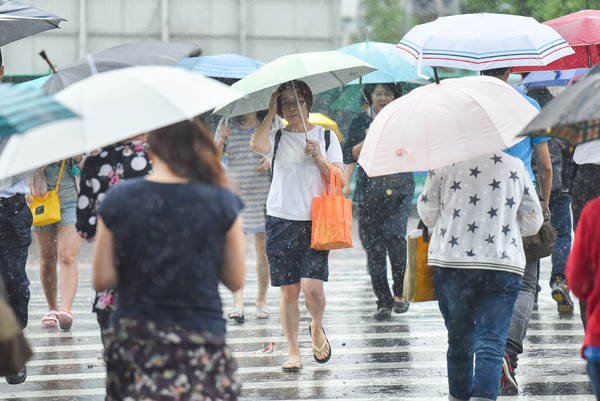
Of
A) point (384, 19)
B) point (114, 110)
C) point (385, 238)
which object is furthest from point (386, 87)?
point (384, 19)

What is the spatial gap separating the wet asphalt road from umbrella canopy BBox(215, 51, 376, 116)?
1.89 m

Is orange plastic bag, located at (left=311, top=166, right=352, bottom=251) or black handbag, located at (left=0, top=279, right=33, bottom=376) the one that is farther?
orange plastic bag, located at (left=311, top=166, right=352, bottom=251)

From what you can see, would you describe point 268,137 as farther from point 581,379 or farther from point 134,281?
point 134,281

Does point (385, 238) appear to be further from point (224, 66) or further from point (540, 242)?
point (540, 242)

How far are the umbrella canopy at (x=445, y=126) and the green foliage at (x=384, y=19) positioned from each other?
41596 mm

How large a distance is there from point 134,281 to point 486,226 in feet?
7.44

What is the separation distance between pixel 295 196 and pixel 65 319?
2877 millimetres

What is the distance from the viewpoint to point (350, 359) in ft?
25.2

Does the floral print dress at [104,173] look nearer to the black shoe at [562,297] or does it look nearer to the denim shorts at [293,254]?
the denim shorts at [293,254]

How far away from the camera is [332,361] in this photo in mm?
7613

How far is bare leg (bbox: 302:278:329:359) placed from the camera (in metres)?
7.03

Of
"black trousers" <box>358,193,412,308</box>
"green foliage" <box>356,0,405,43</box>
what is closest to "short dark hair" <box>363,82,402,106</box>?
"black trousers" <box>358,193,412,308</box>

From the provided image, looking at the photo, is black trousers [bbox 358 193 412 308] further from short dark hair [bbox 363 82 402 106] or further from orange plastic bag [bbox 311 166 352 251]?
orange plastic bag [bbox 311 166 352 251]

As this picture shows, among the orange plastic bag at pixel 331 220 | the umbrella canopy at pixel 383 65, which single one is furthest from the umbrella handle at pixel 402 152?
the umbrella canopy at pixel 383 65
